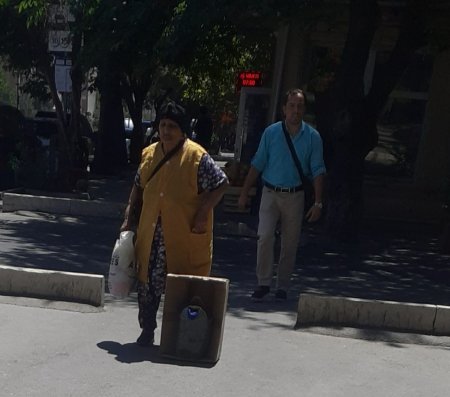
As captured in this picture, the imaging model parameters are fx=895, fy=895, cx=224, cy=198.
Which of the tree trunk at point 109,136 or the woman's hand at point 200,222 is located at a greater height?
the woman's hand at point 200,222

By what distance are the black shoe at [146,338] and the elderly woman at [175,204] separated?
1.26 ft

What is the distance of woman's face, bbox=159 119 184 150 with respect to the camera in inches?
240

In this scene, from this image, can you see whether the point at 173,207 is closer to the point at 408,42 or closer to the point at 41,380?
the point at 41,380

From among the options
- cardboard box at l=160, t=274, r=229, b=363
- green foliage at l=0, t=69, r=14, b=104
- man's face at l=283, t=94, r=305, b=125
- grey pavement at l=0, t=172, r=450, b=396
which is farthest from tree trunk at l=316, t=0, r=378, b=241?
green foliage at l=0, t=69, r=14, b=104

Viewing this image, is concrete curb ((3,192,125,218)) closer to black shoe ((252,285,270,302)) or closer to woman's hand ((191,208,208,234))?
black shoe ((252,285,270,302))

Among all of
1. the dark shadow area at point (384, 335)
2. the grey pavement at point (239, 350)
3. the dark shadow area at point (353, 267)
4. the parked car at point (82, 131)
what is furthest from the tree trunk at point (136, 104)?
the dark shadow area at point (384, 335)

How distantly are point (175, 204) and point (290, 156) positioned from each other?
1.94 meters

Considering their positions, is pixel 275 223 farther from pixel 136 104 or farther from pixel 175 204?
pixel 136 104

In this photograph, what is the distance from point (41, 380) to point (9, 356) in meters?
0.57

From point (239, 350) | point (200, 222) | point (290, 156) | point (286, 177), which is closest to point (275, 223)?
point (286, 177)

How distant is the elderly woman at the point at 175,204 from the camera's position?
20.0 ft

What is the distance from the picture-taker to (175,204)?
6.09 metres

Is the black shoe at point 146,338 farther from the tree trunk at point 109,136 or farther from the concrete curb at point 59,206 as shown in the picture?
the tree trunk at point 109,136

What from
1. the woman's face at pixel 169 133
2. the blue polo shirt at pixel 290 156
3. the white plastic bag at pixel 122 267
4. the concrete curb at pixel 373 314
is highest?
the woman's face at pixel 169 133
